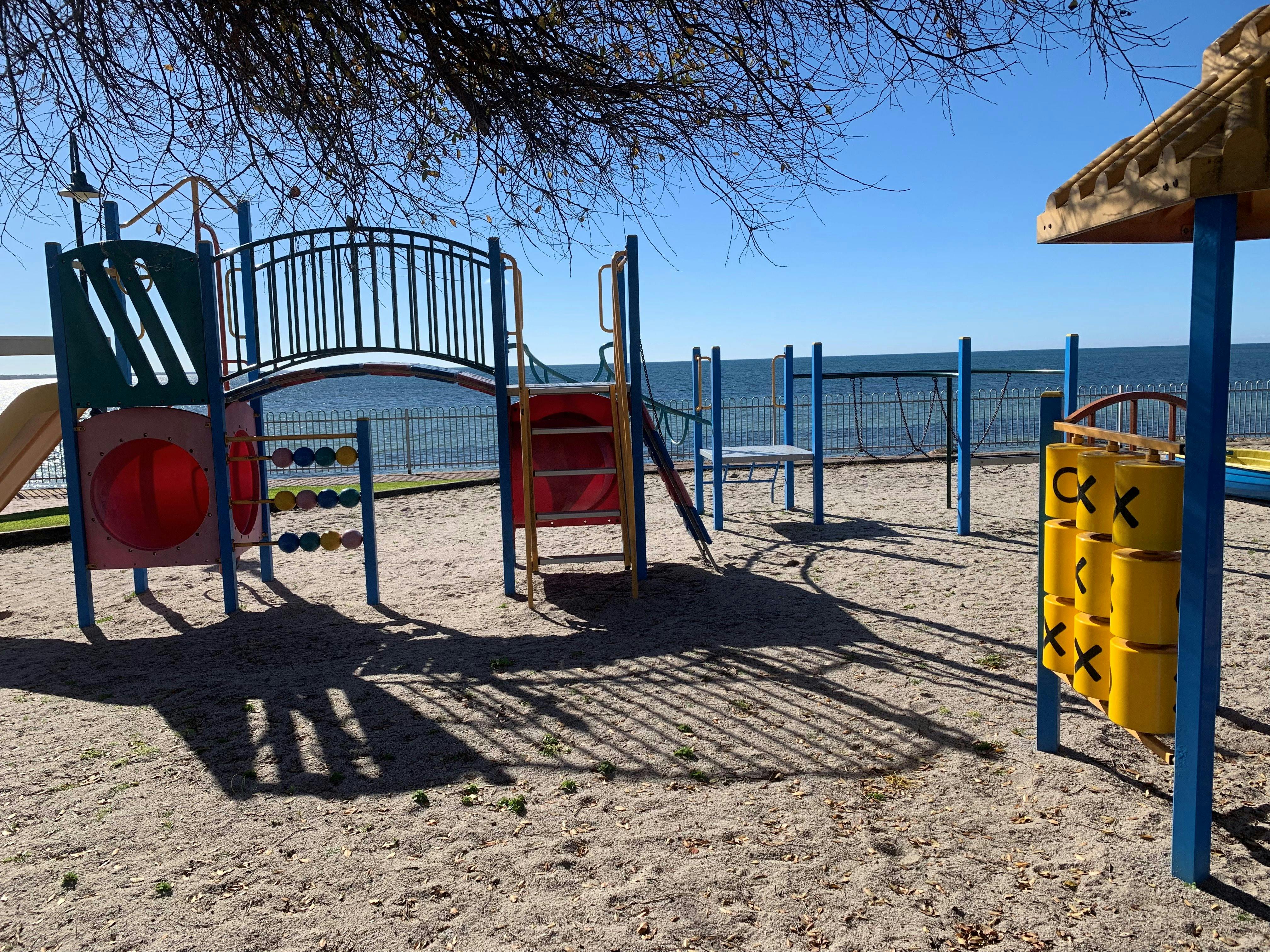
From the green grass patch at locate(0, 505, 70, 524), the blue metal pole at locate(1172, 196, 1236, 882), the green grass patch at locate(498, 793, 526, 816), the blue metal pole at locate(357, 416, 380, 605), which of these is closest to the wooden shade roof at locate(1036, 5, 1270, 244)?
the blue metal pole at locate(1172, 196, 1236, 882)

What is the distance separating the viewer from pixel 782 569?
8039 mm

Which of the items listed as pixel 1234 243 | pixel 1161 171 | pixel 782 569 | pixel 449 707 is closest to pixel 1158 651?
pixel 1234 243

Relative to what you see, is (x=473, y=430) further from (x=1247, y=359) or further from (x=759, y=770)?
(x=1247, y=359)

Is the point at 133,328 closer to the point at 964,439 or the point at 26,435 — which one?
the point at 26,435

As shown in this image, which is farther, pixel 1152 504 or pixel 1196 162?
pixel 1152 504

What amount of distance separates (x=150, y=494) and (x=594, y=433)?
12.1 ft

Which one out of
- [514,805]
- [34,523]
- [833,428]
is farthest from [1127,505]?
[833,428]

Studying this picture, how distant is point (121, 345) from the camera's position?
24.1 feet

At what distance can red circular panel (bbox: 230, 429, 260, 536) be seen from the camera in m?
7.40

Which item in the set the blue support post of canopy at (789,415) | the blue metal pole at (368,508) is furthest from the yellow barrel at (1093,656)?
the blue support post of canopy at (789,415)

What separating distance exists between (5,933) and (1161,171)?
411 cm

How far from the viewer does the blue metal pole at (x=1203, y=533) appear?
251cm

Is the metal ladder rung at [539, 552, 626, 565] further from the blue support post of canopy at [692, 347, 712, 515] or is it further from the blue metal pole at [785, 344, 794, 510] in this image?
the blue metal pole at [785, 344, 794, 510]

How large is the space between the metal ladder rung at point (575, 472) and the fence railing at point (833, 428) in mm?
4317
